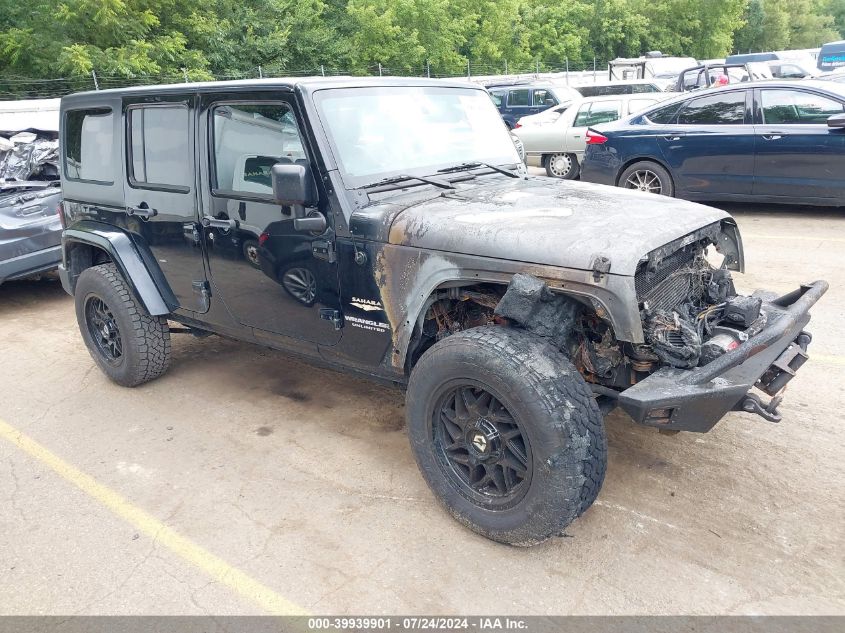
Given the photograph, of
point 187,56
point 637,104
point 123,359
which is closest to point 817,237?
point 637,104

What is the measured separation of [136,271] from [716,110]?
23.9 feet

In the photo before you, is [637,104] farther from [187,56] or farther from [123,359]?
[187,56]

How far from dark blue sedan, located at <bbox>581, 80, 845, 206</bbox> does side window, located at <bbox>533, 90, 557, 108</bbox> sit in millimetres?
8473

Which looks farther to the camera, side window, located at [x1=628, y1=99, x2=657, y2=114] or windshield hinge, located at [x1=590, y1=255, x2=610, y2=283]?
side window, located at [x1=628, y1=99, x2=657, y2=114]

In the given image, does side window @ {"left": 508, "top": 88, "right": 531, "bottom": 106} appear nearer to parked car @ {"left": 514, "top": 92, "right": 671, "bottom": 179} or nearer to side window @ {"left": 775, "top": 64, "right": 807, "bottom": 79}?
parked car @ {"left": 514, "top": 92, "right": 671, "bottom": 179}

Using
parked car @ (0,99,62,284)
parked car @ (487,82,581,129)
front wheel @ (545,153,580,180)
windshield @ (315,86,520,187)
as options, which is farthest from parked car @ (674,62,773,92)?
windshield @ (315,86,520,187)

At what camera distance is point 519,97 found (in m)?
18.0

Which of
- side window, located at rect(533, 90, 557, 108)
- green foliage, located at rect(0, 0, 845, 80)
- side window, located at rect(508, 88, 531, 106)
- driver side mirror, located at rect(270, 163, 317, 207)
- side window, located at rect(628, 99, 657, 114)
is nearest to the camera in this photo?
driver side mirror, located at rect(270, 163, 317, 207)

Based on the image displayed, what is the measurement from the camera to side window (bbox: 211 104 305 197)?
3623 mm

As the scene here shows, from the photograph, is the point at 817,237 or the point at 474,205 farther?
the point at 817,237

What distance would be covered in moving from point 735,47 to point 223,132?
6626 centimetres

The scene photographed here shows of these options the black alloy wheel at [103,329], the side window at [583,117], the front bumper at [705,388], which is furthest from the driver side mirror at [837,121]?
the black alloy wheel at [103,329]

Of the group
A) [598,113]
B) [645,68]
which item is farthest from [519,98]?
[645,68]

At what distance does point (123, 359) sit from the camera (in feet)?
16.0
